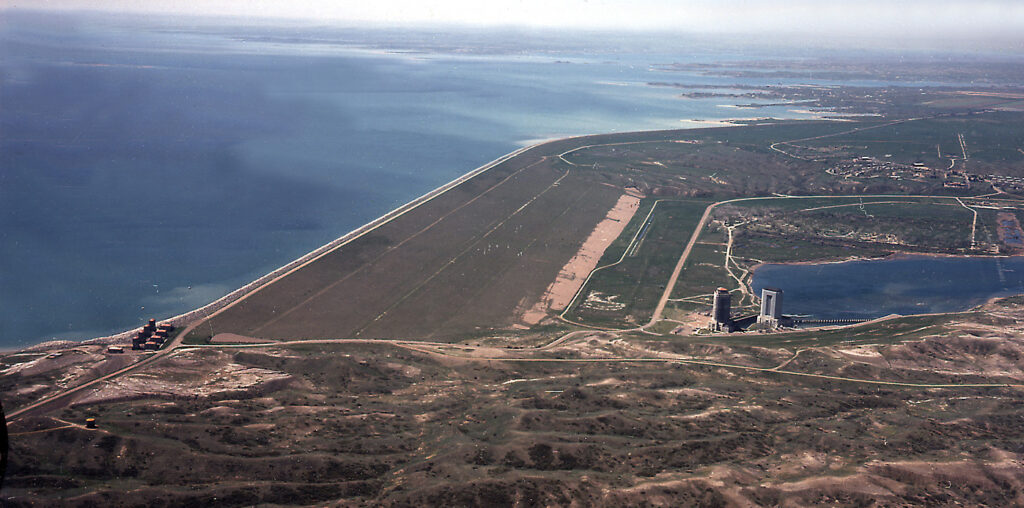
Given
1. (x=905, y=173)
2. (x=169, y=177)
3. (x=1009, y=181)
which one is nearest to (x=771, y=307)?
(x=905, y=173)

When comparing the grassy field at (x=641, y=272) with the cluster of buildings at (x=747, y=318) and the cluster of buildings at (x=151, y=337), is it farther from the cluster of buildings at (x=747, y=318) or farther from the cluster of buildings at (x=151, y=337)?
the cluster of buildings at (x=151, y=337)

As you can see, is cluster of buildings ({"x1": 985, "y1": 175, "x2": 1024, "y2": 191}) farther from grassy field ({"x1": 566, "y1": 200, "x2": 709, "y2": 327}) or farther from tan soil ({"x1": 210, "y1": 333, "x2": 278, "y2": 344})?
tan soil ({"x1": 210, "y1": 333, "x2": 278, "y2": 344})

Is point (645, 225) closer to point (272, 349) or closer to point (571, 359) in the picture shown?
point (571, 359)

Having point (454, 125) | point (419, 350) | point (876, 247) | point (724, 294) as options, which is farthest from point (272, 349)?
point (454, 125)

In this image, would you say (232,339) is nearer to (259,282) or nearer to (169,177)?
(259,282)

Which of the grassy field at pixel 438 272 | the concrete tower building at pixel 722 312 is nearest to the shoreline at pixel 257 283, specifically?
the grassy field at pixel 438 272

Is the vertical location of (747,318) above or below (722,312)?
below
